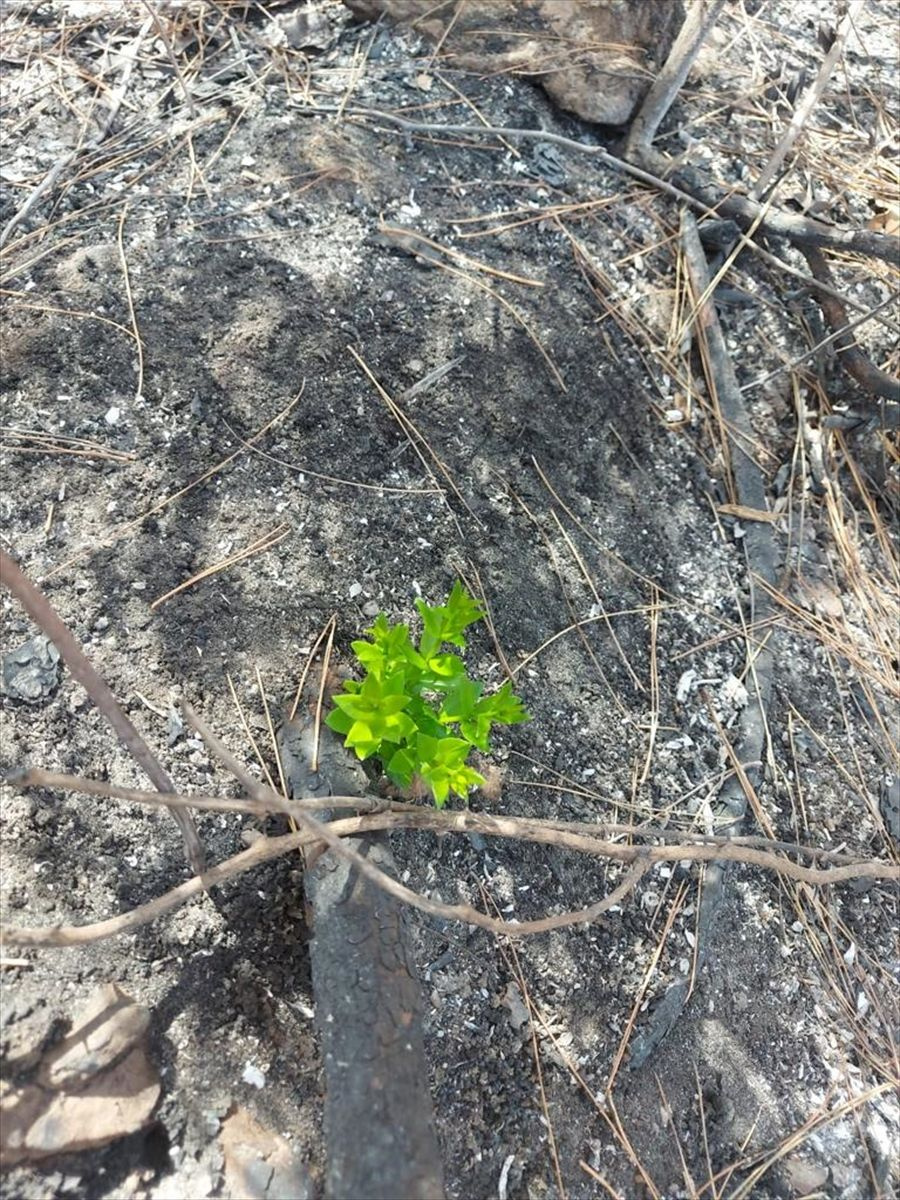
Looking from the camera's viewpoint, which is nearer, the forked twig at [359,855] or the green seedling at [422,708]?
the forked twig at [359,855]

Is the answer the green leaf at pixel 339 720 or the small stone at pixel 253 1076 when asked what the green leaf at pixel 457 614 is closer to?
the green leaf at pixel 339 720

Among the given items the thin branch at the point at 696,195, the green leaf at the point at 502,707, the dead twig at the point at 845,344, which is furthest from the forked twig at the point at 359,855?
the thin branch at the point at 696,195

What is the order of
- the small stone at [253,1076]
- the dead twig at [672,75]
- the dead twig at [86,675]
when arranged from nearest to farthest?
the dead twig at [86,675] < the small stone at [253,1076] < the dead twig at [672,75]

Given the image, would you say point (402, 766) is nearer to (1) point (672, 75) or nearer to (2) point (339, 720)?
(2) point (339, 720)

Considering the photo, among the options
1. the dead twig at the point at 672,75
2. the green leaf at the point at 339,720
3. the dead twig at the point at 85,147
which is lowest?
the green leaf at the point at 339,720

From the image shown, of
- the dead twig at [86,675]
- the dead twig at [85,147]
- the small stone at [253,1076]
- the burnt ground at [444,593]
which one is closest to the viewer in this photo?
the dead twig at [86,675]

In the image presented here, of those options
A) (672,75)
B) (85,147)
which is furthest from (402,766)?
(672,75)
